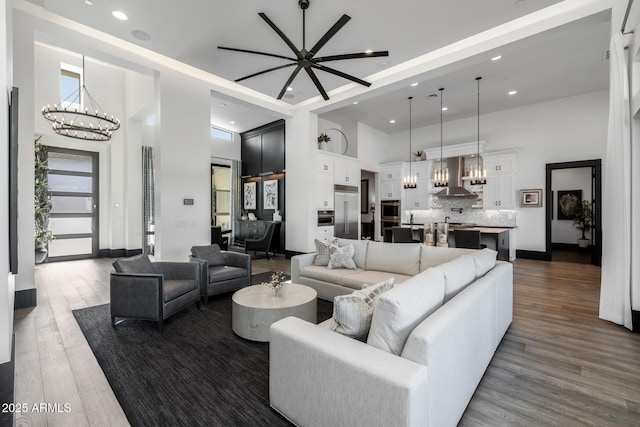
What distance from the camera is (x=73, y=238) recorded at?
7195 mm

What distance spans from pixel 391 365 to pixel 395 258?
273 cm

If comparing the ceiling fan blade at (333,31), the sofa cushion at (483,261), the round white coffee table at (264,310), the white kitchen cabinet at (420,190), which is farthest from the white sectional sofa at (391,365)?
the white kitchen cabinet at (420,190)

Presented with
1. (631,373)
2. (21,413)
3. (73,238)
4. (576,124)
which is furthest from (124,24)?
(576,124)

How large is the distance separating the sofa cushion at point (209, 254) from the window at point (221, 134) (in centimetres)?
558

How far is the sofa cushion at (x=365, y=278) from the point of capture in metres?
3.57

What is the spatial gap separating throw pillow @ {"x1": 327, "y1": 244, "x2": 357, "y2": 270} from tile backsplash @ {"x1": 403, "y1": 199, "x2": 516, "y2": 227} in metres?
5.51

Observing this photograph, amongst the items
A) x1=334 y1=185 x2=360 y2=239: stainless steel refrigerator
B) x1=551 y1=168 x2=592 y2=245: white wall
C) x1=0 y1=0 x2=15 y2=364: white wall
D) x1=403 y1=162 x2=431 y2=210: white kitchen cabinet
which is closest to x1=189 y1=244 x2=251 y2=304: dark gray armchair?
x1=0 y1=0 x2=15 y2=364: white wall

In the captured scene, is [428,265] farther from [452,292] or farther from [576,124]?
[576,124]

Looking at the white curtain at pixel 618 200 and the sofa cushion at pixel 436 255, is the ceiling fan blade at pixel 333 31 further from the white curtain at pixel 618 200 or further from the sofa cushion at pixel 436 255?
the white curtain at pixel 618 200

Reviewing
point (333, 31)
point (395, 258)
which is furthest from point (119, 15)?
point (395, 258)

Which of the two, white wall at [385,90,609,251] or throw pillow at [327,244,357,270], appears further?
white wall at [385,90,609,251]

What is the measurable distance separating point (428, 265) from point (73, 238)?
334 inches

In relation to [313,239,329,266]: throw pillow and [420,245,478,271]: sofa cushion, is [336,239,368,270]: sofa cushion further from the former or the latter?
[420,245,478,271]: sofa cushion

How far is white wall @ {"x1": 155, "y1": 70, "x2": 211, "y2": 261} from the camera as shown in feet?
16.4
